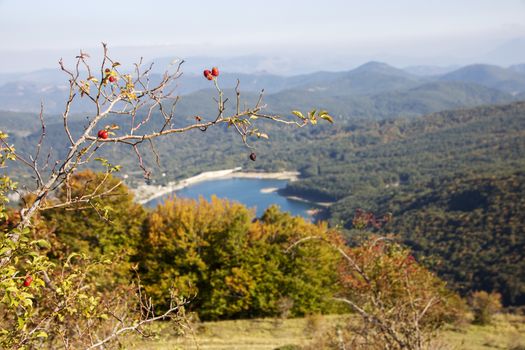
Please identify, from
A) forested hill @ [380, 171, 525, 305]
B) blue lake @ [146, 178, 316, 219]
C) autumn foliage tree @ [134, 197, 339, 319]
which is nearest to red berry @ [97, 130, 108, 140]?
autumn foliage tree @ [134, 197, 339, 319]

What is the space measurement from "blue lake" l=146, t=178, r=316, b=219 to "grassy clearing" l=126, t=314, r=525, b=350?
110m

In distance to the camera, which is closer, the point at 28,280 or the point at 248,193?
the point at 28,280

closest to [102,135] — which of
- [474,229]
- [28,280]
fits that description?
[28,280]

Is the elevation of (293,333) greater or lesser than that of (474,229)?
greater

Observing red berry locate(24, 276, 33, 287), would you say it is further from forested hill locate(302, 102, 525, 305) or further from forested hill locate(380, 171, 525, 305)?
forested hill locate(380, 171, 525, 305)

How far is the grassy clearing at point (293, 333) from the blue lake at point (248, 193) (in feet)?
360

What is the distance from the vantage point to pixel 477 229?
7438 centimetres

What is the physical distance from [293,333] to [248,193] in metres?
148

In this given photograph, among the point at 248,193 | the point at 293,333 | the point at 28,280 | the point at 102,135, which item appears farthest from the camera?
the point at 248,193

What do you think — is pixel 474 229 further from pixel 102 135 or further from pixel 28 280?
pixel 28 280

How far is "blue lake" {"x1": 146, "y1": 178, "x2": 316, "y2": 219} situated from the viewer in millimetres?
144625

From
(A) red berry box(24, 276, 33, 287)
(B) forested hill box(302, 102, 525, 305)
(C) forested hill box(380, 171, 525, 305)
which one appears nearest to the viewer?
(A) red berry box(24, 276, 33, 287)

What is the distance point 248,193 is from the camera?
16700cm

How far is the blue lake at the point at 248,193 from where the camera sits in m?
145
